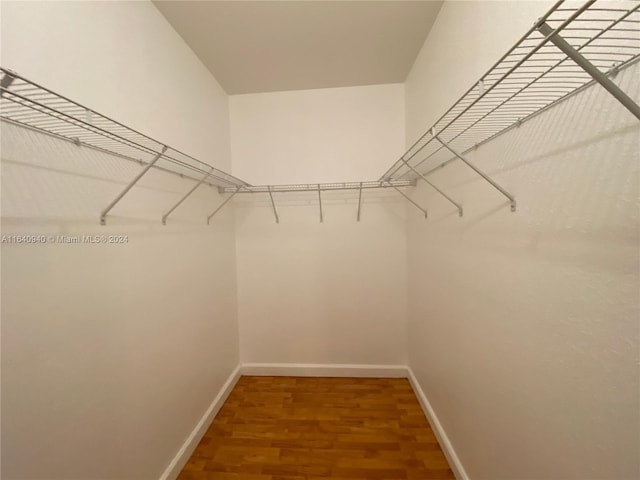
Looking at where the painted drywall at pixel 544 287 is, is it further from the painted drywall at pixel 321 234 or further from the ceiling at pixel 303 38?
the painted drywall at pixel 321 234

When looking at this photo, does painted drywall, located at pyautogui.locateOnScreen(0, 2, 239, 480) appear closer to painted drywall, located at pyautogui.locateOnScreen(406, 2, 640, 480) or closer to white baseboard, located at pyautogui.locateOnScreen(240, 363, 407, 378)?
white baseboard, located at pyautogui.locateOnScreen(240, 363, 407, 378)

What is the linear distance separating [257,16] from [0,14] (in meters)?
1.07

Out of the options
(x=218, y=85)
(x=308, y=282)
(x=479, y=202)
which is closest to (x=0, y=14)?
(x=218, y=85)

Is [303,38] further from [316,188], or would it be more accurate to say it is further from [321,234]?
[321,234]

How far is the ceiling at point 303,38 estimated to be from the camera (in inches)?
51.4

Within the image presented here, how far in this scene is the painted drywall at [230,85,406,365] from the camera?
206 centimetres

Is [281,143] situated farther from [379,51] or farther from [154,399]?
[154,399]

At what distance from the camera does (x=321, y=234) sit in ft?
6.99

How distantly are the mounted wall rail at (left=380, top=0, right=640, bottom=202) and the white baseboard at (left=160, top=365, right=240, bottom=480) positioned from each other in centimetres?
204

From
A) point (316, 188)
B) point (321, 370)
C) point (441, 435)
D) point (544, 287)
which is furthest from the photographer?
point (321, 370)

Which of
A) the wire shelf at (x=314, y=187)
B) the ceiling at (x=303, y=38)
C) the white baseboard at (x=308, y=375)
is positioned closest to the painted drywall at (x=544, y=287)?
the white baseboard at (x=308, y=375)

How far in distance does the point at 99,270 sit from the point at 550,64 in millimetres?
1704

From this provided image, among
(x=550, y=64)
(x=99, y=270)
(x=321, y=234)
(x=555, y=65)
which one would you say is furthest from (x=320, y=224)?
(x=555, y=65)

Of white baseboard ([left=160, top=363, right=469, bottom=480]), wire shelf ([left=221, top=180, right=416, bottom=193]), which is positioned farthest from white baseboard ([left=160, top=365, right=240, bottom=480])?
wire shelf ([left=221, top=180, right=416, bottom=193])
